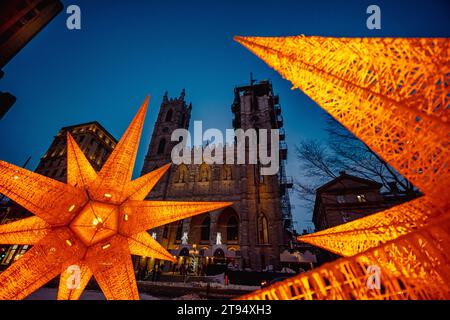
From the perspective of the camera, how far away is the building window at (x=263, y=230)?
71.0 ft

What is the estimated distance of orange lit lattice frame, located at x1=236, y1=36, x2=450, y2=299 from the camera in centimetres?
130

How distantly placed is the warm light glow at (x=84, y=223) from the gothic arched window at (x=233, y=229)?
75.6 ft

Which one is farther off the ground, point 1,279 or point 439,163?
point 439,163

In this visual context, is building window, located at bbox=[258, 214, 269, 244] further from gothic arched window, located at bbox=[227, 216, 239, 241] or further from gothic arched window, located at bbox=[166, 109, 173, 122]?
gothic arched window, located at bbox=[166, 109, 173, 122]

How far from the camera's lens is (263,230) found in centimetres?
2230

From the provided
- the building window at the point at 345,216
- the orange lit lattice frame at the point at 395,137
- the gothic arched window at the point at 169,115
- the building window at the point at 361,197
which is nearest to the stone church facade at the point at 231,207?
the gothic arched window at the point at 169,115

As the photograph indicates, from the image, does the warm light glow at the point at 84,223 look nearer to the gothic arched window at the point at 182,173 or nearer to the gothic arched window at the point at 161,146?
the gothic arched window at the point at 182,173

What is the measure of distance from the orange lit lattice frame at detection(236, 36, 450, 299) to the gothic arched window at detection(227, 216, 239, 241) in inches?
975

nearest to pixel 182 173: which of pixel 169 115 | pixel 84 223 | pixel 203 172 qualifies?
pixel 203 172

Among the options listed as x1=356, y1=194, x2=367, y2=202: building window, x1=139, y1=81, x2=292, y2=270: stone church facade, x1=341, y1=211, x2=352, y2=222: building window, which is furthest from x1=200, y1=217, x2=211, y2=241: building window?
Answer: x1=356, y1=194, x2=367, y2=202: building window
